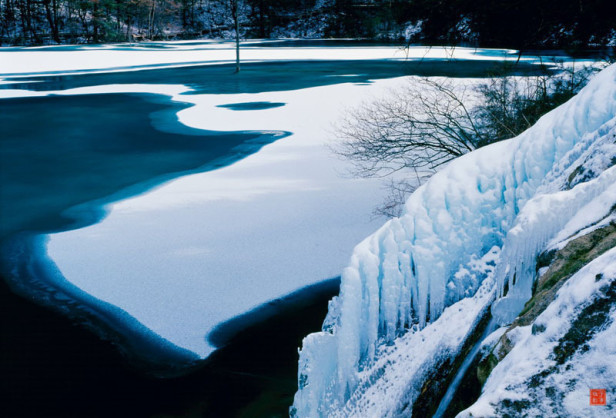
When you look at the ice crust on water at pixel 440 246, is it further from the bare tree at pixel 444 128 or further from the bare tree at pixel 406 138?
the bare tree at pixel 406 138

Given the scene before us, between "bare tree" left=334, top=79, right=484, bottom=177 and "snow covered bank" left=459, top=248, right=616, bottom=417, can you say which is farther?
"bare tree" left=334, top=79, right=484, bottom=177

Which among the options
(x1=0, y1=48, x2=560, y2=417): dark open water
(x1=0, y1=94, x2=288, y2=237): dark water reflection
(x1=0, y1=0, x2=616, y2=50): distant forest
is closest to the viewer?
(x1=0, y1=48, x2=560, y2=417): dark open water

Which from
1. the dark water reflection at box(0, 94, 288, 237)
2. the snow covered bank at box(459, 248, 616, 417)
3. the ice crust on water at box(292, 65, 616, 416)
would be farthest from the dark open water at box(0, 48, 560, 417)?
the snow covered bank at box(459, 248, 616, 417)

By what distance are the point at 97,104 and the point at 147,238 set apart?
56.0ft

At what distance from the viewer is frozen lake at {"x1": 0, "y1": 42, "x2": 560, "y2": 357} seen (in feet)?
28.7

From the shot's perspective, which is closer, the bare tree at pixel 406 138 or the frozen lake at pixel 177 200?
the frozen lake at pixel 177 200

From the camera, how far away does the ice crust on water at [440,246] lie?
3656 mm

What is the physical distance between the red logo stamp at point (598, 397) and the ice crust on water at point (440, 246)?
165 cm

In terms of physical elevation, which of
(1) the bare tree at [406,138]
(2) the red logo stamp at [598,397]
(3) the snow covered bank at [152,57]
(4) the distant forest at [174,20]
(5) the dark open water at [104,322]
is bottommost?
(5) the dark open water at [104,322]

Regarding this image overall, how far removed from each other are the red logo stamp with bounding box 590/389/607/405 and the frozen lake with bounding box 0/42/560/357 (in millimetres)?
4178

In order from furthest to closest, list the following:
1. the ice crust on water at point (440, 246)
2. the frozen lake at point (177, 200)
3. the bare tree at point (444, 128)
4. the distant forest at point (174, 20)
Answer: the distant forest at point (174, 20), the bare tree at point (444, 128), the frozen lake at point (177, 200), the ice crust on water at point (440, 246)

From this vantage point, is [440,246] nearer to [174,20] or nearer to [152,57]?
[152,57]

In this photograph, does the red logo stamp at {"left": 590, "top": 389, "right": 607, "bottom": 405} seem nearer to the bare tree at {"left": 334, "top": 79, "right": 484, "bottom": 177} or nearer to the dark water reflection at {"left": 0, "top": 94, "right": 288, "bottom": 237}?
the dark water reflection at {"left": 0, "top": 94, "right": 288, "bottom": 237}

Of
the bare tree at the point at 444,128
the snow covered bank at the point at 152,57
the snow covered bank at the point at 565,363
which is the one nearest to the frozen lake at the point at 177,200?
the bare tree at the point at 444,128
